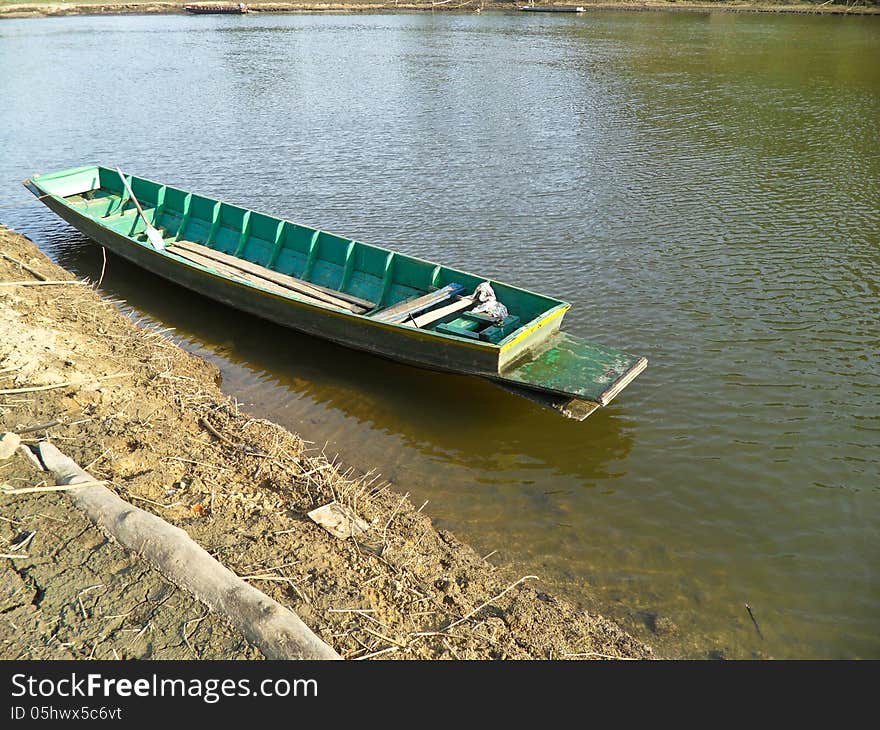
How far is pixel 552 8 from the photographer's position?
62031 millimetres

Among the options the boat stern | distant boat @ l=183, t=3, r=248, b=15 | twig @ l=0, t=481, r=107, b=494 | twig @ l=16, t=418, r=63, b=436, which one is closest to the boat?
the boat stern

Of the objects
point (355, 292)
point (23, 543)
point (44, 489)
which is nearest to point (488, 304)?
point (355, 292)

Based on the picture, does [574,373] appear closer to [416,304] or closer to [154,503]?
[416,304]

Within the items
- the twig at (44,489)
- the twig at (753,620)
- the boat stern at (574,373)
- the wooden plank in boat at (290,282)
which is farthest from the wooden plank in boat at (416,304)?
the twig at (753,620)

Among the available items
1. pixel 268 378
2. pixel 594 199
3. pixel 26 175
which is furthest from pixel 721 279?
pixel 26 175

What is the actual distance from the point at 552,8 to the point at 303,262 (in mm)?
58268

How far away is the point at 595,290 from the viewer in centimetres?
1377

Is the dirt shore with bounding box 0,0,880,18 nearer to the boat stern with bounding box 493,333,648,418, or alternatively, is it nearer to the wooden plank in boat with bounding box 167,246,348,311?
the wooden plank in boat with bounding box 167,246,348,311

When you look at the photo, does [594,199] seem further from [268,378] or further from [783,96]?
[783,96]

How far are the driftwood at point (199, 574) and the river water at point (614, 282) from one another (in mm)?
2931

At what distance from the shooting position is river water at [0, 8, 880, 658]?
788 cm

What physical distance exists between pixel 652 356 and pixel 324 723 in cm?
838

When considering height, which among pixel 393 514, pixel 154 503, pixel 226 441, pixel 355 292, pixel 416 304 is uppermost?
pixel 416 304

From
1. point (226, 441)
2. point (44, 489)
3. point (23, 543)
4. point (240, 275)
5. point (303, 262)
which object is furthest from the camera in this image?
point (303, 262)
